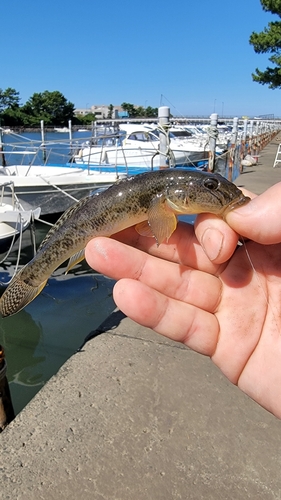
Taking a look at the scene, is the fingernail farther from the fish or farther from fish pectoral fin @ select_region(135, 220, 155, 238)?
fish pectoral fin @ select_region(135, 220, 155, 238)

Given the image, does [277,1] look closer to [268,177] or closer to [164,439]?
[268,177]

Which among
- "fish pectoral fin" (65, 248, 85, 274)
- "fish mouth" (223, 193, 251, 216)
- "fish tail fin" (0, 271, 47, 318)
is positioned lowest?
"fish tail fin" (0, 271, 47, 318)

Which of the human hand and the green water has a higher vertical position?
the human hand

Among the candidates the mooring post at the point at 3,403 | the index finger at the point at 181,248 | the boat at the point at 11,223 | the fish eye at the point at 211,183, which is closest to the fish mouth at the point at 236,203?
the fish eye at the point at 211,183

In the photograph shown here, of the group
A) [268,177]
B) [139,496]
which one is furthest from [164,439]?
[268,177]

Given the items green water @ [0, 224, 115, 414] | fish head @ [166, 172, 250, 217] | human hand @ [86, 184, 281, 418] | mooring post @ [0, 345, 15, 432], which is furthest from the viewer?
green water @ [0, 224, 115, 414]

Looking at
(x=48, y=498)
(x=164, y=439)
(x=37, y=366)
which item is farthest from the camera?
(x=37, y=366)

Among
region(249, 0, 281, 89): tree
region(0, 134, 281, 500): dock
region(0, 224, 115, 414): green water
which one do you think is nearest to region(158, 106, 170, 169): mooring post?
region(0, 224, 115, 414): green water

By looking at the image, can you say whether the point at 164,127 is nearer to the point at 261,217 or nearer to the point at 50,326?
the point at 50,326
